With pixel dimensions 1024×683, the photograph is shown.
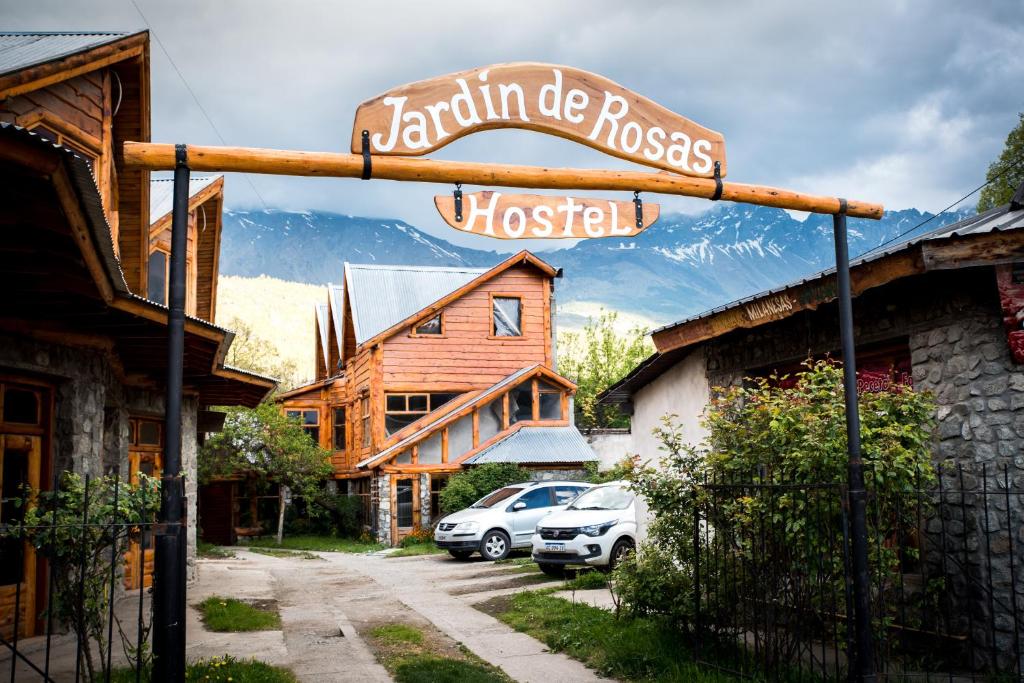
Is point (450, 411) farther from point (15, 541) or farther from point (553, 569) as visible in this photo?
point (15, 541)

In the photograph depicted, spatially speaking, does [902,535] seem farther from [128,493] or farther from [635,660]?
[128,493]

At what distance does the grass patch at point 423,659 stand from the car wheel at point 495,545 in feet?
30.4

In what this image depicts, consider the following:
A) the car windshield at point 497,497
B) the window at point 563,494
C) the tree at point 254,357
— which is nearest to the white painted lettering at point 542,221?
the window at point 563,494

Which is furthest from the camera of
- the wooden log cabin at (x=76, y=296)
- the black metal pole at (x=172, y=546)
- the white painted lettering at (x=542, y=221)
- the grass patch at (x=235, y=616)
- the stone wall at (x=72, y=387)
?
the grass patch at (x=235, y=616)

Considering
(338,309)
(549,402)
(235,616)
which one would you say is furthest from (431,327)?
(235,616)

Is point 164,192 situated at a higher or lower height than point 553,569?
higher

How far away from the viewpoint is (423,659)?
372 inches

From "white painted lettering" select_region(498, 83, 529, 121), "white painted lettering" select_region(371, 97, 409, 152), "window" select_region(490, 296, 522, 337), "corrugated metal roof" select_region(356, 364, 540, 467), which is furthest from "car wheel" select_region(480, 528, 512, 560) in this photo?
"white painted lettering" select_region(371, 97, 409, 152)

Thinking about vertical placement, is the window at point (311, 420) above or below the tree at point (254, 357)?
below

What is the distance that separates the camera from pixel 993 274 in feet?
24.5

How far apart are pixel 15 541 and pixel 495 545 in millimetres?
12961

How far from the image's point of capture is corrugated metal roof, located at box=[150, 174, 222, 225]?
18047 millimetres

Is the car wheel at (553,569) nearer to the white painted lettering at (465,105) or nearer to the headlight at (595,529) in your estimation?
the headlight at (595,529)

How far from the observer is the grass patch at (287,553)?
24.8 m
